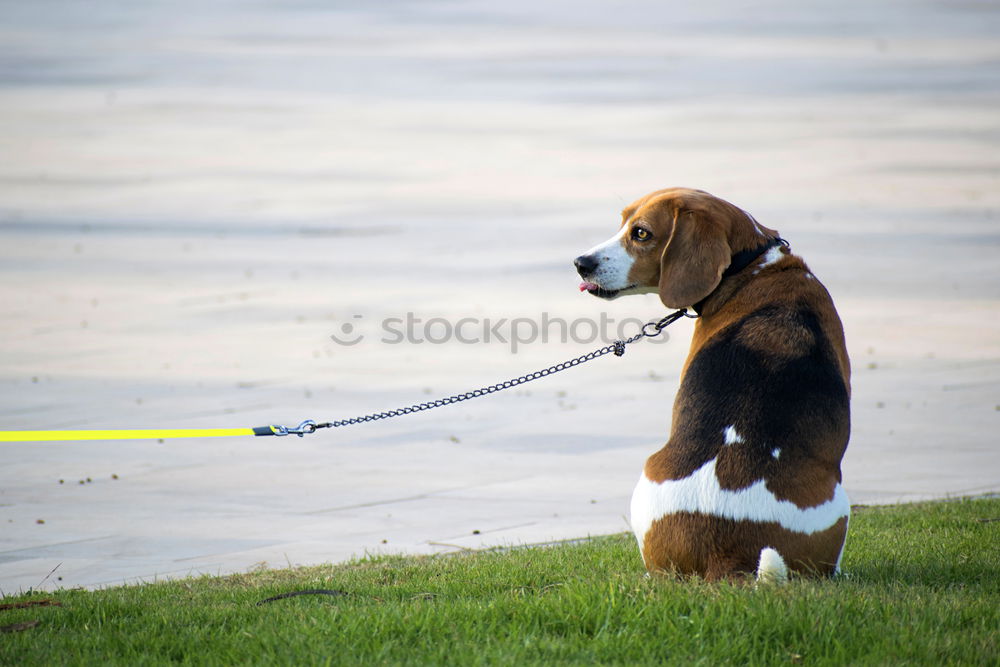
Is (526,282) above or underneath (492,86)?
underneath

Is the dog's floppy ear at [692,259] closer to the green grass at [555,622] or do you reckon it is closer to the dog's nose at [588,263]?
the dog's nose at [588,263]

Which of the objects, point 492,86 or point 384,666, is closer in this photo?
point 384,666

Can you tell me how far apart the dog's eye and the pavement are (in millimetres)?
2450

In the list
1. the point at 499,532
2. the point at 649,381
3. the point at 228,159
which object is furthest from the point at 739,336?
the point at 228,159

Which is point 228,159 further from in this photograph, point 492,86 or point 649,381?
point 649,381

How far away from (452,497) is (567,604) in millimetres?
3456

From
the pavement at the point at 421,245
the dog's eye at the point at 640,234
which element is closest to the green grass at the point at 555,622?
the dog's eye at the point at 640,234

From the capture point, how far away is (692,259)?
5.08 m

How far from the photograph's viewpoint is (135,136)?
97.0ft

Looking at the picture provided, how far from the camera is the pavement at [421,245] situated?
8414 millimetres

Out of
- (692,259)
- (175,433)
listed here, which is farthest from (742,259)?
(175,433)

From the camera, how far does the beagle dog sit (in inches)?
183

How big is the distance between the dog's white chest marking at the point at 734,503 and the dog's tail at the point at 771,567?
0.10 metres

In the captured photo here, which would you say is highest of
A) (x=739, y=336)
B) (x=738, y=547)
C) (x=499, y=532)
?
(x=739, y=336)
